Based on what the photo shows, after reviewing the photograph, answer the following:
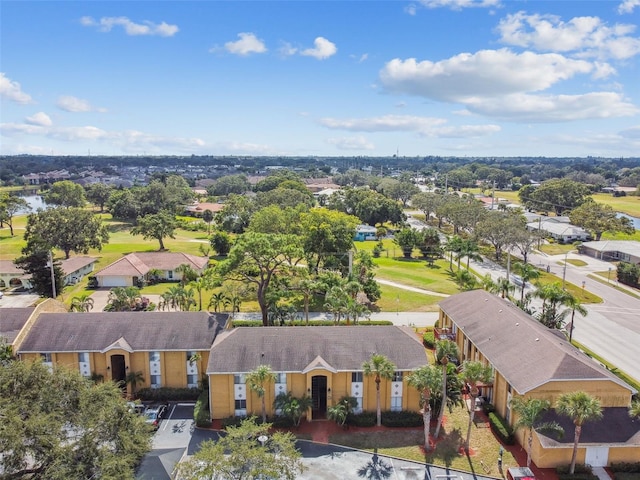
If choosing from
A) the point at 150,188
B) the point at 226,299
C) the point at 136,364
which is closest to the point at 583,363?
the point at 136,364

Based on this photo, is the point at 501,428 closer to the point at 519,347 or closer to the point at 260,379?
the point at 519,347

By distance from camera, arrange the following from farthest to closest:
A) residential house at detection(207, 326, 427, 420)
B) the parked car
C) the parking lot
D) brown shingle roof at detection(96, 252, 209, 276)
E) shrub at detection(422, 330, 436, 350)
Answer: brown shingle roof at detection(96, 252, 209, 276)
shrub at detection(422, 330, 436, 350)
residential house at detection(207, 326, 427, 420)
the parked car
the parking lot

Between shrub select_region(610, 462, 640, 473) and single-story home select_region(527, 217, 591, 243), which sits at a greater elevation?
single-story home select_region(527, 217, 591, 243)

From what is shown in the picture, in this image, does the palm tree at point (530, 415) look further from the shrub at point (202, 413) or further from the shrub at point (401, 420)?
the shrub at point (202, 413)

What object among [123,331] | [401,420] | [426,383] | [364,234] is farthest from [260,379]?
[364,234]

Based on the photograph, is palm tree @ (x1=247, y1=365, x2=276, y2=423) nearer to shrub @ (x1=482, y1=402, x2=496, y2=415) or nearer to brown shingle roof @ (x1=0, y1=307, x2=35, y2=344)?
shrub @ (x1=482, y1=402, x2=496, y2=415)

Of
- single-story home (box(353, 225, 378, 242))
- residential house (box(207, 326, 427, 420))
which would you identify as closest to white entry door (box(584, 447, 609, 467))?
residential house (box(207, 326, 427, 420))
